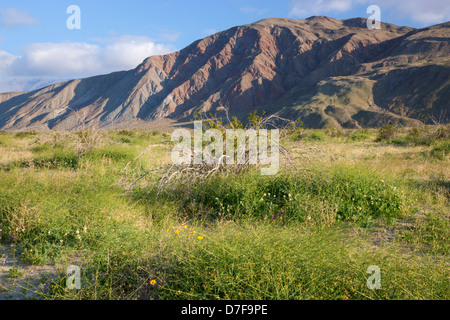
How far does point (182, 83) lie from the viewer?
125250mm

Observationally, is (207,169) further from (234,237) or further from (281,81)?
(281,81)

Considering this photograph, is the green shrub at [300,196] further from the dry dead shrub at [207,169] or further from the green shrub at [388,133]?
the green shrub at [388,133]

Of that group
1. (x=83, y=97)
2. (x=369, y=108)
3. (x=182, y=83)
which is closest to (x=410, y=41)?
(x=369, y=108)

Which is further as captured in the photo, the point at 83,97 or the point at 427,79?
the point at 83,97

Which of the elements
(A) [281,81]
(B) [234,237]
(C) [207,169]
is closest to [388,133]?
(C) [207,169]

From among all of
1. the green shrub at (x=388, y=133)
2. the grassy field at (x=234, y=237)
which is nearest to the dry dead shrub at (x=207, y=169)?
the grassy field at (x=234, y=237)

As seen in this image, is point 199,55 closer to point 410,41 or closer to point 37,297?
point 410,41

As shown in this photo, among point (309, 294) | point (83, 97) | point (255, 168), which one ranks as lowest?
point (309, 294)

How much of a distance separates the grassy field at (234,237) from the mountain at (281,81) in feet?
188

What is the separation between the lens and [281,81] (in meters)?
113

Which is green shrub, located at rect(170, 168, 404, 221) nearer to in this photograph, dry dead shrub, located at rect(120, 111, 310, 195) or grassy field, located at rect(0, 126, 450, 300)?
grassy field, located at rect(0, 126, 450, 300)

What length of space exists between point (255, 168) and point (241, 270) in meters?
3.46

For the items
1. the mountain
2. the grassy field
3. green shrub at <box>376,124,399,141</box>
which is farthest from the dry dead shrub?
the mountain

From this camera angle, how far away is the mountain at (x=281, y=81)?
64.2m
